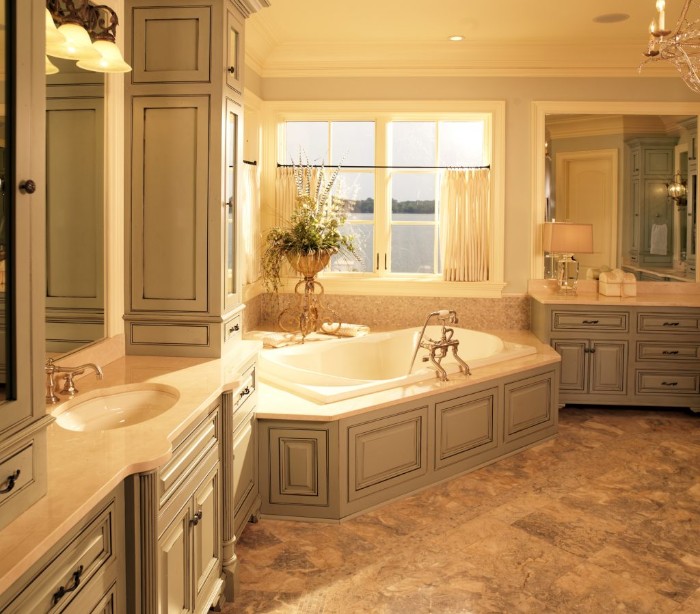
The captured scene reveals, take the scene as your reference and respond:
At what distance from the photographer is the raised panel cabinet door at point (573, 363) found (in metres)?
5.30

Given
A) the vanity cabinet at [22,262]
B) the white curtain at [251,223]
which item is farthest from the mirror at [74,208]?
the white curtain at [251,223]

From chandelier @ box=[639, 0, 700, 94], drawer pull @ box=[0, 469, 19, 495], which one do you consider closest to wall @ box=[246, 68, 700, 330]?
chandelier @ box=[639, 0, 700, 94]

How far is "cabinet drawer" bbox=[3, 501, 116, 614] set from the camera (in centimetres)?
134

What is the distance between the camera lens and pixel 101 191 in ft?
9.39

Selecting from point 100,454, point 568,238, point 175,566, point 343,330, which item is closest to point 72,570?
point 100,454

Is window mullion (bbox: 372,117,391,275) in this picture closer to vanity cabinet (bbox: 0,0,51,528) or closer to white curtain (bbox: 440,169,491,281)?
white curtain (bbox: 440,169,491,281)

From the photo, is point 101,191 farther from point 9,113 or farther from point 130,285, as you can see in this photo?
point 9,113

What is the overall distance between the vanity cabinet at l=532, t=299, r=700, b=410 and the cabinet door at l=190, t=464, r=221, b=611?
3.33 m

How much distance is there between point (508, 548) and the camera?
3156mm

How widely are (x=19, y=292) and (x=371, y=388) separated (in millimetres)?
2401

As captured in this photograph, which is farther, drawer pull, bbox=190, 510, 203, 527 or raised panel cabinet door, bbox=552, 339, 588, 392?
raised panel cabinet door, bbox=552, 339, 588, 392

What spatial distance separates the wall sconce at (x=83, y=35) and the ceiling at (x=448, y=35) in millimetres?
2152

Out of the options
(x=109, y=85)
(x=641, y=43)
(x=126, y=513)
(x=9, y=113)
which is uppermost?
(x=641, y=43)

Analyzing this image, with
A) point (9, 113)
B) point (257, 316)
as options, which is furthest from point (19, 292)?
point (257, 316)
